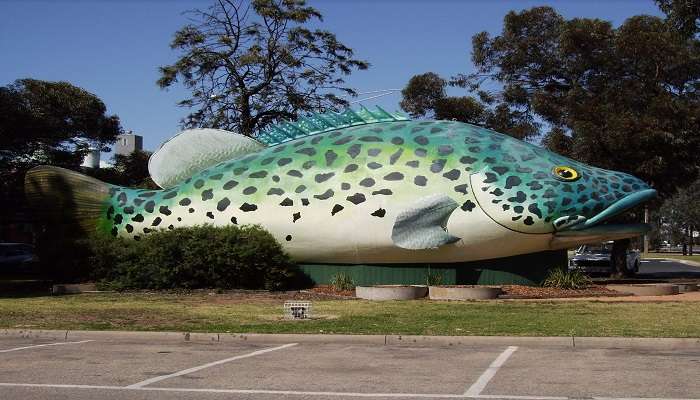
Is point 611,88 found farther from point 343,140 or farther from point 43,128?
point 43,128

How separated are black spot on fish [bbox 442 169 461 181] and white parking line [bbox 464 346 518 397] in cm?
881

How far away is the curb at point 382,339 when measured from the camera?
10.7m

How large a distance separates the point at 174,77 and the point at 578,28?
635 inches

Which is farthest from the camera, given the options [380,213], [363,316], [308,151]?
[308,151]

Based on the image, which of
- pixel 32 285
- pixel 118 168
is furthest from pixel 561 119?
pixel 118 168

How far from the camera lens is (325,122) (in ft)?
72.3

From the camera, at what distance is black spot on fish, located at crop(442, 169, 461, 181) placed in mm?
19078

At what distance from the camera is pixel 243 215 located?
2012 centimetres

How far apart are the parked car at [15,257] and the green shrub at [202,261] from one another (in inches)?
534

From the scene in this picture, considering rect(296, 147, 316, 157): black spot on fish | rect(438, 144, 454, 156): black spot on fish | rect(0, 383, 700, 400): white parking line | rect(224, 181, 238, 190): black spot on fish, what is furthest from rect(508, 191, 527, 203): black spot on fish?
rect(0, 383, 700, 400): white parking line

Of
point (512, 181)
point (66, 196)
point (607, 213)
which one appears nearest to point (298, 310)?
point (512, 181)

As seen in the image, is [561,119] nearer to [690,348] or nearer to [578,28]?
[578,28]

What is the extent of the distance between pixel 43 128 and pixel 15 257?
20.7 ft

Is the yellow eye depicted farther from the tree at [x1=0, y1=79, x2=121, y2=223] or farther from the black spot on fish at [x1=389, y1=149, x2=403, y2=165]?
the tree at [x1=0, y1=79, x2=121, y2=223]
